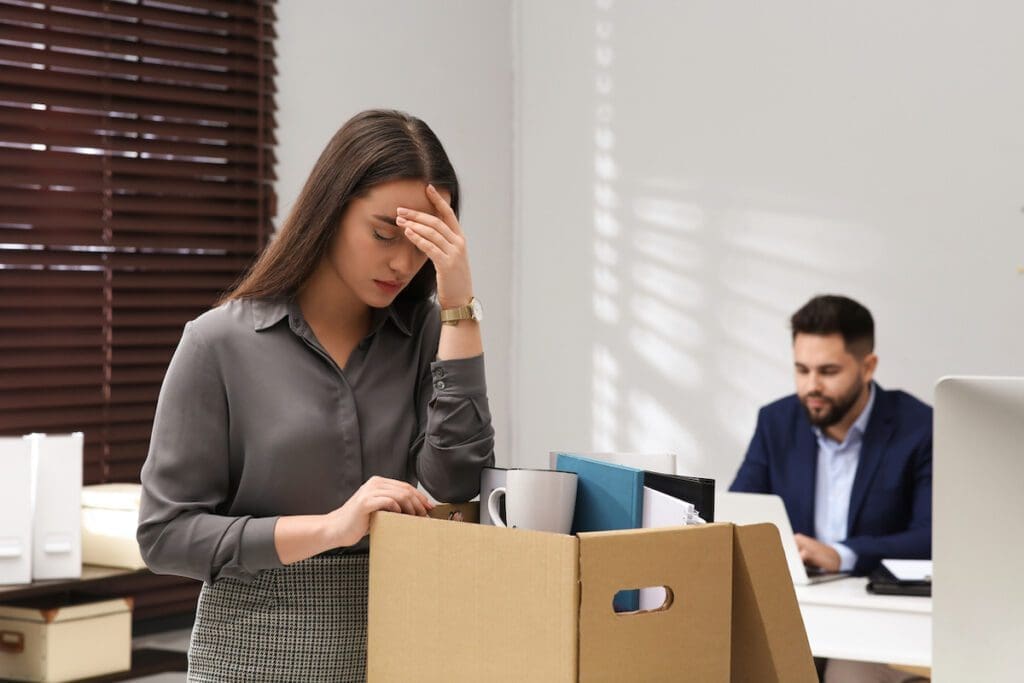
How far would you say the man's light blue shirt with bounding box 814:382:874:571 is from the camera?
336cm

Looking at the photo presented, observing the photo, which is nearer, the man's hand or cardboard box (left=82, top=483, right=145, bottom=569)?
the man's hand

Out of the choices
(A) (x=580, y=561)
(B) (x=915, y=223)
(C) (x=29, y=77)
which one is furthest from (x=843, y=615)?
(C) (x=29, y=77)

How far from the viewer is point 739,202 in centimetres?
423

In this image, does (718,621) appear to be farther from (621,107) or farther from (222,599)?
(621,107)

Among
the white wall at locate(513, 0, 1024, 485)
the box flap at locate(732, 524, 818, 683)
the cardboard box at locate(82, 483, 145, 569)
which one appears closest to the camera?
the box flap at locate(732, 524, 818, 683)

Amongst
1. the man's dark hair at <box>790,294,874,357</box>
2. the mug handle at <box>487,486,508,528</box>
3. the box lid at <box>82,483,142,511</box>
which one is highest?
the man's dark hair at <box>790,294,874,357</box>

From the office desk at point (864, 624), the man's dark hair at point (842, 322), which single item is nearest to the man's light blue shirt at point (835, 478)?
the man's dark hair at point (842, 322)

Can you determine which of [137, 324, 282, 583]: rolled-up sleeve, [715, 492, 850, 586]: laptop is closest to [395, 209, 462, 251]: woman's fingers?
[137, 324, 282, 583]: rolled-up sleeve

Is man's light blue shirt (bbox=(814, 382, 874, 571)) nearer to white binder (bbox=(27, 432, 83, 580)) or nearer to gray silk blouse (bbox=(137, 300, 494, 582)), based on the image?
white binder (bbox=(27, 432, 83, 580))

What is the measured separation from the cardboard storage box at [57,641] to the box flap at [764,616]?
2.29 meters

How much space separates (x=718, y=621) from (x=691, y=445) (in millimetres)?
3382

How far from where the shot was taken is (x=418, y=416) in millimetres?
1445

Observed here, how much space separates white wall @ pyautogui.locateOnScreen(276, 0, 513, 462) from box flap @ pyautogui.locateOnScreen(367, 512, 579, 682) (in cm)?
307

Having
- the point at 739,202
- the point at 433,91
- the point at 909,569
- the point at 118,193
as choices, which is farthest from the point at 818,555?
the point at 433,91
